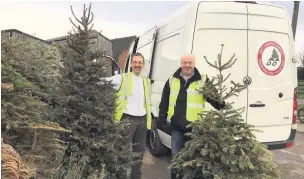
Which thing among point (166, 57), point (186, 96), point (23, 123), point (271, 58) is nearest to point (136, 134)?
point (186, 96)

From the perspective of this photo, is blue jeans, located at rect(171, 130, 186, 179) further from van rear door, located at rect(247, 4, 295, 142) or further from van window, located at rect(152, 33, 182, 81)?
van rear door, located at rect(247, 4, 295, 142)

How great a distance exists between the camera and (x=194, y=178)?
152 inches

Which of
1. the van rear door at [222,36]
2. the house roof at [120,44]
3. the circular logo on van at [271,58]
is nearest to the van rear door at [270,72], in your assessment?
the circular logo on van at [271,58]

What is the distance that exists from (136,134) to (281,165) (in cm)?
345

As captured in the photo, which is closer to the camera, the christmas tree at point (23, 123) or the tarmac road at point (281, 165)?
the christmas tree at point (23, 123)

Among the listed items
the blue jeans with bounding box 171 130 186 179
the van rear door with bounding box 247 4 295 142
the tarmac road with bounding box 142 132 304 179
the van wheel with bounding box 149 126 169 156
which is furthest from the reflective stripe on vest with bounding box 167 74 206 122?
the van wheel with bounding box 149 126 169 156

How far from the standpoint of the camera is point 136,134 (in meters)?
4.50

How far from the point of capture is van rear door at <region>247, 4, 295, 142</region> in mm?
5148

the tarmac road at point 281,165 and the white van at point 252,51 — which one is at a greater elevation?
the white van at point 252,51

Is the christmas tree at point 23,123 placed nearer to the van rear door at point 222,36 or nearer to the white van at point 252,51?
the white van at point 252,51

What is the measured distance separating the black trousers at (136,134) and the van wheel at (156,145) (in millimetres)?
A: 1762

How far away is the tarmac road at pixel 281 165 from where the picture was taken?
568 cm

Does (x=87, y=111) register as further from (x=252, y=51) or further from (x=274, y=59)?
(x=274, y=59)

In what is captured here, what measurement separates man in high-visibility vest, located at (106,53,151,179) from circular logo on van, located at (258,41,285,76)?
194 centimetres
